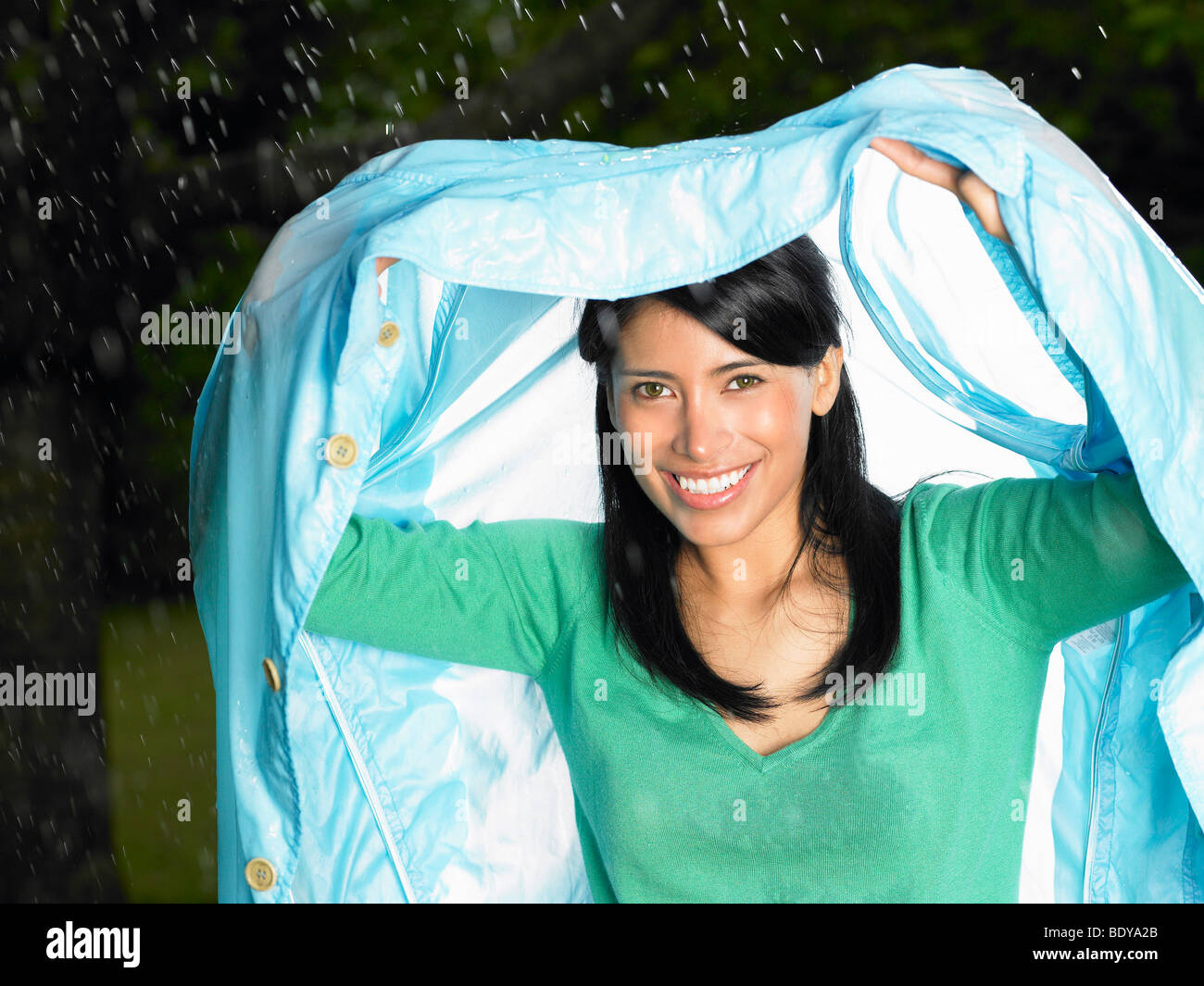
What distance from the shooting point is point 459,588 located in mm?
2062

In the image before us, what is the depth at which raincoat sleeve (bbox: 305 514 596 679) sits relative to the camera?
198 cm

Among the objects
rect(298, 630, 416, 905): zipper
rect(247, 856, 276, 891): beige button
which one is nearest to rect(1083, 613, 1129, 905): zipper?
rect(298, 630, 416, 905): zipper

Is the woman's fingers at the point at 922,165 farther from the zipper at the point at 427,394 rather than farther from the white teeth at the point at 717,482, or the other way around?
the zipper at the point at 427,394

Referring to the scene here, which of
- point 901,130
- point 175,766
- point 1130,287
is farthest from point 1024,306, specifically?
point 175,766

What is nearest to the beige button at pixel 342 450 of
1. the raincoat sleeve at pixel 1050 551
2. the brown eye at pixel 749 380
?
the brown eye at pixel 749 380

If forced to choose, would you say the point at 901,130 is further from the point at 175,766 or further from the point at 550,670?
the point at 175,766

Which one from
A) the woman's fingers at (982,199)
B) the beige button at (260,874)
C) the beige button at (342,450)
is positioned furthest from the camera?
the beige button at (260,874)

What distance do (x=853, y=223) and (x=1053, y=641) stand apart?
720mm

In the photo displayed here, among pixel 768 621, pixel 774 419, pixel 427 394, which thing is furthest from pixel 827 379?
pixel 427 394

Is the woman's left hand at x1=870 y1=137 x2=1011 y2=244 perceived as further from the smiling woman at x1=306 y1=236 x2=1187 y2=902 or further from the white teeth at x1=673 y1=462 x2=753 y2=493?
the white teeth at x1=673 y1=462 x2=753 y2=493

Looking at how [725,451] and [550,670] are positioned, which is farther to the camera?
[550,670]

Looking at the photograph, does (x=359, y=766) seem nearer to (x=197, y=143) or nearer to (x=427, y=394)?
(x=427, y=394)

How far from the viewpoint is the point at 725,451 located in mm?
1897

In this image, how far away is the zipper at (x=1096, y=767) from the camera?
78.2 inches
